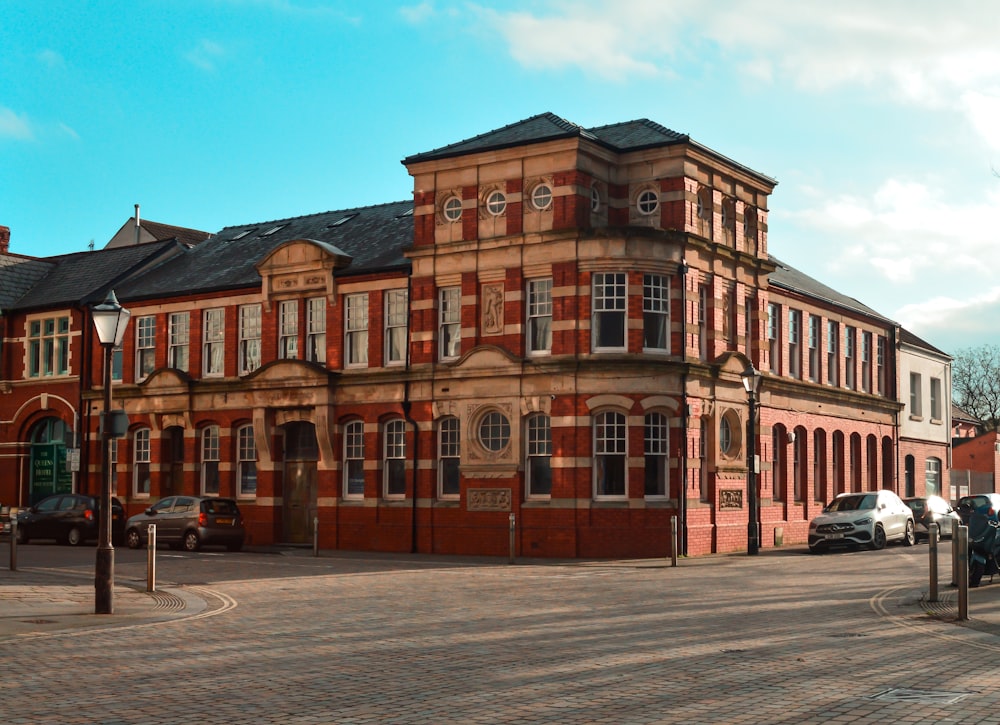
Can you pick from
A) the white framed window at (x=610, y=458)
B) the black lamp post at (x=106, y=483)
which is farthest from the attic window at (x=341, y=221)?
the black lamp post at (x=106, y=483)

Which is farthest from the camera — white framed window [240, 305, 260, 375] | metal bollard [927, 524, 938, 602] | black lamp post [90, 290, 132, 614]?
white framed window [240, 305, 260, 375]

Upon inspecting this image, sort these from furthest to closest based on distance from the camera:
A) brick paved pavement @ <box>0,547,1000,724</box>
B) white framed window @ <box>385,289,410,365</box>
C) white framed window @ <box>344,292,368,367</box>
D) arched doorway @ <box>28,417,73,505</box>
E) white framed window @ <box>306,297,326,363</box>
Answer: arched doorway @ <box>28,417,73,505</box>, white framed window @ <box>306,297,326,363</box>, white framed window @ <box>344,292,368,367</box>, white framed window @ <box>385,289,410,365</box>, brick paved pavement @ <box>0,547,1000,724</box>

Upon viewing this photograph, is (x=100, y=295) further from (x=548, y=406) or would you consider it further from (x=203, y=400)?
(x=548, y=406)

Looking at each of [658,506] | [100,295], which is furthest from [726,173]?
[100,295]

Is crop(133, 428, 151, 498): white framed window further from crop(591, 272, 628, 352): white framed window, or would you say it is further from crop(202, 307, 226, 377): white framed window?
crop(591, 272, 628, 352): white framed window

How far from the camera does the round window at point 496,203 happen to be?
34062 millimetres

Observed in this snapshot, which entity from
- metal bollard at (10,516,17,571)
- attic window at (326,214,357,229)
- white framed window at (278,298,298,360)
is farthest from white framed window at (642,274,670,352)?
metal bollard at (10,516,17,571)

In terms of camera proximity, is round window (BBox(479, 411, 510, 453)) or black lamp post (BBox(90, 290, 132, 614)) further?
round window (BBox(479, 411, 510, 453))

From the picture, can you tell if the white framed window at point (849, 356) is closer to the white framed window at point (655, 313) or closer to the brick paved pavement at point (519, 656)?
the white framed window at point (655, 313)

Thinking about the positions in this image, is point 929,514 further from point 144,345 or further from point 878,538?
point 144,345

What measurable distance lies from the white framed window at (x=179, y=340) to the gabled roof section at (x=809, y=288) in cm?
1910

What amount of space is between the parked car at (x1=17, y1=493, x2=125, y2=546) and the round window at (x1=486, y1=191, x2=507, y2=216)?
1447 cm

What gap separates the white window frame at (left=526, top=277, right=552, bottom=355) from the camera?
33.2m

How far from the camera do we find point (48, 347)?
45.4 metres
